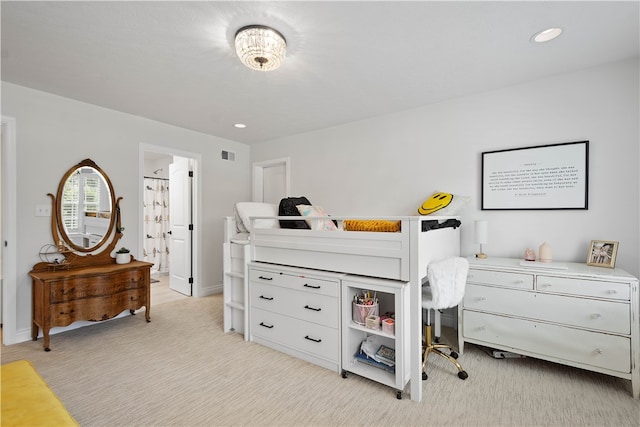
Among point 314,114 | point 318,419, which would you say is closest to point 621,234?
point 318,419

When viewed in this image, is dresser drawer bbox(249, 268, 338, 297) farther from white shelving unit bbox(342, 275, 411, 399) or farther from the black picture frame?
the black picture frame

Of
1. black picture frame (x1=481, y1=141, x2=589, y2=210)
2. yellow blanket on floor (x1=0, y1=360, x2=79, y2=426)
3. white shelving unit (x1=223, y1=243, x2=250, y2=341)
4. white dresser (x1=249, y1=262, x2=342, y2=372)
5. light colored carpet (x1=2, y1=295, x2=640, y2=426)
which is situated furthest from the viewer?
white shelving unit (x1=223, y1=243, x2=250, y2=341)

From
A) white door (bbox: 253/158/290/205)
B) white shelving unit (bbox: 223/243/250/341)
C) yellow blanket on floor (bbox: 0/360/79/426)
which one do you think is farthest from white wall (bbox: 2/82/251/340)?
yellow blanket on floor (bbox: 0/360/79/426)

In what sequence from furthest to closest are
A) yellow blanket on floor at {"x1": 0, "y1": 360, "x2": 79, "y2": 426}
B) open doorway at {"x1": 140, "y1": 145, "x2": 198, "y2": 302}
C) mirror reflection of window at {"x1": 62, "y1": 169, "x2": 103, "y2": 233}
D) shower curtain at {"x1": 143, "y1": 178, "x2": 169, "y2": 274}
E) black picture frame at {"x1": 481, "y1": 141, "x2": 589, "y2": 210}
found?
shower curtain at {"x1": 143, "y1": 178, "x2": 169, "y2": 274} < open doorway at {"x1": 140, "y1": 145, "x2": 198, "y2": 302} < mirror reflection of window at {"x1": 62, "y1": 169, "x2": 103, "y2": 233} < black picture frame at {"x1": 481, "y1": 141, "x2": 589, "y2": 210} < yellow blanket on floor at {"x1": 0, "y1": 360, "x2": 79, "y2": 426}

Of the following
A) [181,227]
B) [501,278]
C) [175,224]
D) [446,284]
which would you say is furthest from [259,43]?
[175,224]

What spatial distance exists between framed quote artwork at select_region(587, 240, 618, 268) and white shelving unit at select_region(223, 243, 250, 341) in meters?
3.04

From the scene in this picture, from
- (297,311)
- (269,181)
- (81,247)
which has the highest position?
(269,181)

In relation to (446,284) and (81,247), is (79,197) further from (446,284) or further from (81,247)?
(446,284)

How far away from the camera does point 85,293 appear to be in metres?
2.92

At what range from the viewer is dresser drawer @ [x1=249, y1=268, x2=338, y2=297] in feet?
7.60

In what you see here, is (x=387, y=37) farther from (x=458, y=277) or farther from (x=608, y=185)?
(x=608, y=185)

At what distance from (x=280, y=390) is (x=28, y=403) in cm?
135

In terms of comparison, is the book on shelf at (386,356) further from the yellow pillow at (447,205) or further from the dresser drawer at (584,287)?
the yellow pillow at (447,205)

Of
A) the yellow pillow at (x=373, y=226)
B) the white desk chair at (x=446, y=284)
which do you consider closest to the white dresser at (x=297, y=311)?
the yellow pillow at (x=373, y=226)
